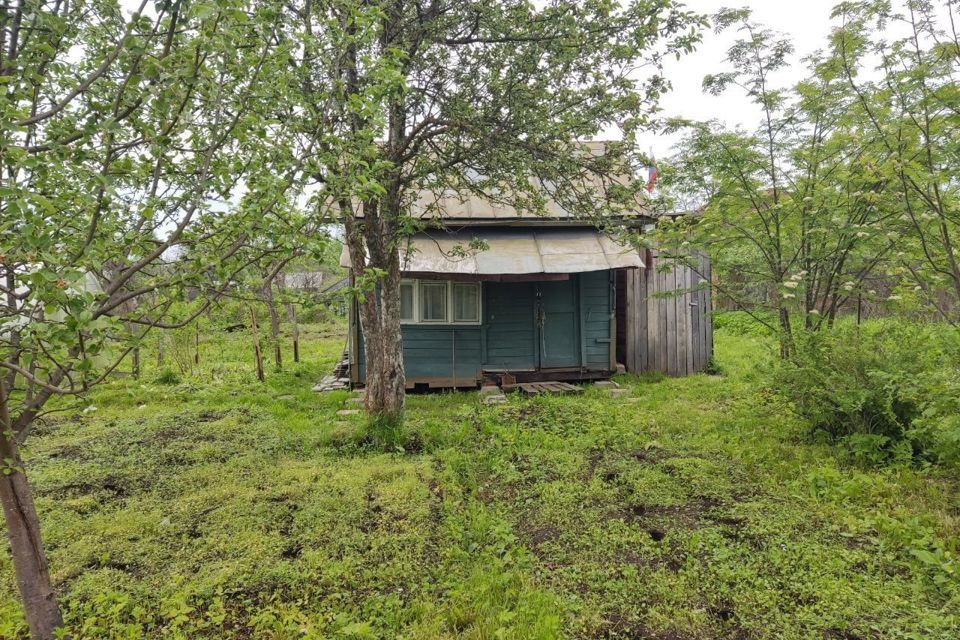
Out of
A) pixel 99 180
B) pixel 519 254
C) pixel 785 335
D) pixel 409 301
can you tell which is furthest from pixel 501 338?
pixel 99 180

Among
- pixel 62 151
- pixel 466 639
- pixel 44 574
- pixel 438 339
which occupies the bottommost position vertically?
pixel 466 639

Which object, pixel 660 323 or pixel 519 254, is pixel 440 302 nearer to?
pixel 519 254

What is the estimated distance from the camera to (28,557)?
2.37 metres

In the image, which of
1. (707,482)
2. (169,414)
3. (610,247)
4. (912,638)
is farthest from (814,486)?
(169,414)

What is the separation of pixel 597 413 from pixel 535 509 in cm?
292

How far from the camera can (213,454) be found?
17.0ft

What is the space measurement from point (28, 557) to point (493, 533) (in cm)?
258

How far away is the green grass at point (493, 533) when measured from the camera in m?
2.58

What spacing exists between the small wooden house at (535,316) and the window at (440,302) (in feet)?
0.06

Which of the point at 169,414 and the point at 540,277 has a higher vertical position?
the point at 540,277

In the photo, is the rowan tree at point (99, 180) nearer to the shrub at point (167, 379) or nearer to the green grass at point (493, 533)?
the green grass at point (493, 533)

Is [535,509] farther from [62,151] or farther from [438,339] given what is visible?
[438,339]

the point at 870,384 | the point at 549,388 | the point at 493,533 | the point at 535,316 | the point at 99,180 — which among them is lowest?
the point at 493,533

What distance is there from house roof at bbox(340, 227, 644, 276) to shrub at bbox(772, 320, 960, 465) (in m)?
2.80
